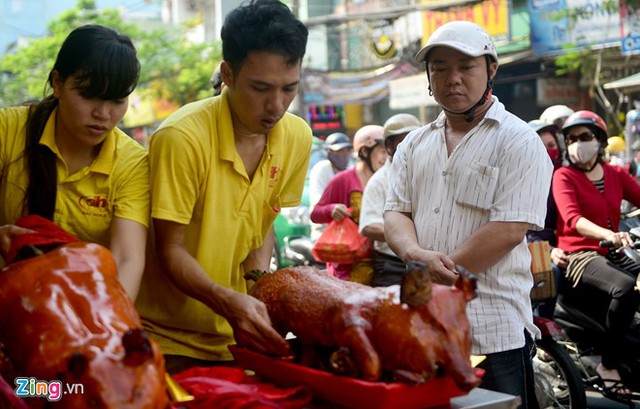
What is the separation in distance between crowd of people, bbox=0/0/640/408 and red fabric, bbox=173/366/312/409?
0.46 ft

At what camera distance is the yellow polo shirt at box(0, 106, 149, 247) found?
100 inches

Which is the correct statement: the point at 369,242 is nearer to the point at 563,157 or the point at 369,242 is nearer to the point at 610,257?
the point at 610,257

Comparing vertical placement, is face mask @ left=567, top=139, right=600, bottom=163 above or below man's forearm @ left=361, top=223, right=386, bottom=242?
above

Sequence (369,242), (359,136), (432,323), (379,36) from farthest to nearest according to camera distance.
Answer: (379,36), (359,136), (369,242), (432,323)

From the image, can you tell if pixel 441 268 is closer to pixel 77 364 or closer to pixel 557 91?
pixel 77 364

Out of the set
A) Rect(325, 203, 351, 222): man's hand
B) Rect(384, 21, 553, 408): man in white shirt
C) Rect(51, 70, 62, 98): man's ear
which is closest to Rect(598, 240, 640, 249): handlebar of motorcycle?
Rect(325, 203, 351, 222): man's hand

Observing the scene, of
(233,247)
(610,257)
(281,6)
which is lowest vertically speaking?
(610,257)

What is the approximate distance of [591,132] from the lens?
20.5 feet

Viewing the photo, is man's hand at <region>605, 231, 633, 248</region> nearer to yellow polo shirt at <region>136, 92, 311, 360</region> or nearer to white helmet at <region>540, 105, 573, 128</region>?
white helmet at <region>540, 105, 573, 128</region>

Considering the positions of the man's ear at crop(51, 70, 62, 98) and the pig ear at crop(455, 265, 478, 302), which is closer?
the pig ear at crop(455, 265, 478, 302)

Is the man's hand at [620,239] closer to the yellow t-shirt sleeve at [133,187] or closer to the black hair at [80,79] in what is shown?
the yellow t-shirt sleeve at [133,187]

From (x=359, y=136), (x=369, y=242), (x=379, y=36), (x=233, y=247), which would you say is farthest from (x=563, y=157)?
(x=379, y=36)

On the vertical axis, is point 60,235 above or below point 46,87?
below

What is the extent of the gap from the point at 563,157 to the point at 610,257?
141 cm
